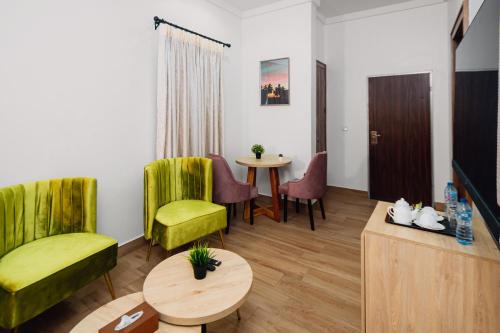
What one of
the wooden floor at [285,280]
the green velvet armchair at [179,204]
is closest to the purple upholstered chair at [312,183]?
the wooden floor at [285,280]

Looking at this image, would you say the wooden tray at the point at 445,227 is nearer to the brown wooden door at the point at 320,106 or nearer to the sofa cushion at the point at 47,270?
the sofa cushion at the point at 47,270

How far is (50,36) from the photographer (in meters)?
2.23

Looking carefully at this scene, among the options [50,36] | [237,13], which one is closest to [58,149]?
[50,36]

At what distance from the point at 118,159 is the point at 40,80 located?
92 cm

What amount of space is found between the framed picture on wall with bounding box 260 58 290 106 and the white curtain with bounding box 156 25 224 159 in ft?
2.61

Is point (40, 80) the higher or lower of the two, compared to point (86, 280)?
higher

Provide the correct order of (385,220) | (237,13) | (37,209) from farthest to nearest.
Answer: (237,13) < (37,209) < (385,220)

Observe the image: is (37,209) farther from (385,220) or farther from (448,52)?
(448,52)

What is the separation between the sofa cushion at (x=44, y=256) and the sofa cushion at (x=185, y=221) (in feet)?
1.50

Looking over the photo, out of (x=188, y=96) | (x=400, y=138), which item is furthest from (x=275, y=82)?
(x=400, y=138)

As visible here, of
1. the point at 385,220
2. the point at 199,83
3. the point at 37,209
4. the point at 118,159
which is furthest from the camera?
the point at 199,83

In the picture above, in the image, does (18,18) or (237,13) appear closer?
(18,18)

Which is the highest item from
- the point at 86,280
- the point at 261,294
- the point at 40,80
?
the point at 40,80

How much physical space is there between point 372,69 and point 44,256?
16.1 feet
